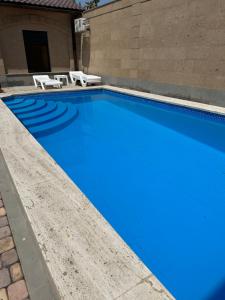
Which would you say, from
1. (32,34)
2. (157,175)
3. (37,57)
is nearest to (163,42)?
(157,175)

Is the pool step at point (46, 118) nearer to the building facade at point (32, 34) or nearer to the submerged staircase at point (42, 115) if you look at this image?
the submerged staircase at point (42, 115)

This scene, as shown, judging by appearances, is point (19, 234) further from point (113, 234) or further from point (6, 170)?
point (6, 170)

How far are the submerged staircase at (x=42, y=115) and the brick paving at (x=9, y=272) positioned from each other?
351 centimetres

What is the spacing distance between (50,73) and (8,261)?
11714mm

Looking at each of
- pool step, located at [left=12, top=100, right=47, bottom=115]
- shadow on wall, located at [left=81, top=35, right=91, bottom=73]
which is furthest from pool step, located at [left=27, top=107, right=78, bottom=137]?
shadow on wall, located at [left=81, top=35, right=91, bottom=73]

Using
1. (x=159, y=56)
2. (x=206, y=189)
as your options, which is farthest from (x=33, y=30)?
(x=206, y=189)

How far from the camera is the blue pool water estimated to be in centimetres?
216

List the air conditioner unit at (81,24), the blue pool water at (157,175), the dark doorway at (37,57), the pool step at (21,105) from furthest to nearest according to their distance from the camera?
the dark doorway at (37,57) → the air conditioner unit at (81,24) → the pool step at (21,105) → the blue pool water at (157,175)

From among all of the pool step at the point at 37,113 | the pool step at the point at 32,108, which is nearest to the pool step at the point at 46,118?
the pool step at the point at 37,113

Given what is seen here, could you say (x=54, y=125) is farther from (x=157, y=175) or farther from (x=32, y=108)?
(x=157, y=175)

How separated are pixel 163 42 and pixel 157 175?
6.10m

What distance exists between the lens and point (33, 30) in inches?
423

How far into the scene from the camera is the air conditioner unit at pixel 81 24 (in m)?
10.8

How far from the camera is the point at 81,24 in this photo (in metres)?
10.8
